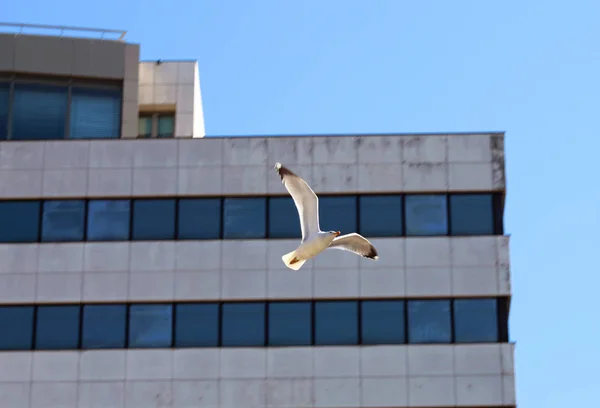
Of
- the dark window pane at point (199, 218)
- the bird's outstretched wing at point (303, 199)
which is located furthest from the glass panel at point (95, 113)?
the bird's outstretched wing at point (303, 199)

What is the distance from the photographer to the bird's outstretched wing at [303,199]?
4284cm

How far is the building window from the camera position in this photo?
191ft

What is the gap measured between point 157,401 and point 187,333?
255 cm

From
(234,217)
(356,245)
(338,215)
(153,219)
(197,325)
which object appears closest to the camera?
(356,245)

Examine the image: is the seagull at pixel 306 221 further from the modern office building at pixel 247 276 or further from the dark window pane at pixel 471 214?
the dark window pane at pixel 471 214

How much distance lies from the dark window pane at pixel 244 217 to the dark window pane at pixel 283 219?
0.93 feet

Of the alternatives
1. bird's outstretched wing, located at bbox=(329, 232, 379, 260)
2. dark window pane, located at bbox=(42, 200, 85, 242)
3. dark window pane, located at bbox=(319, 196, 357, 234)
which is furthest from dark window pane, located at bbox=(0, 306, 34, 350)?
bird's outstretched wing, located at bbox=(329, 232, 379, 260)

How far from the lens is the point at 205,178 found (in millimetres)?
53906

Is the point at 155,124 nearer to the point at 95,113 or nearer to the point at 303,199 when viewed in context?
the point at 95,113

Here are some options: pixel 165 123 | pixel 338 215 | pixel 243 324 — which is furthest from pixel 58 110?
pixel 338 215

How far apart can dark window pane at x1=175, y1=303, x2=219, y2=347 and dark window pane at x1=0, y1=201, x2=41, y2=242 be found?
6024 mm

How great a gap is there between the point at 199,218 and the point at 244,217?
159cm

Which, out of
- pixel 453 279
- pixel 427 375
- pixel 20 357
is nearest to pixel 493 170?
pixel 453 279

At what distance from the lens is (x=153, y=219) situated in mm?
53656
